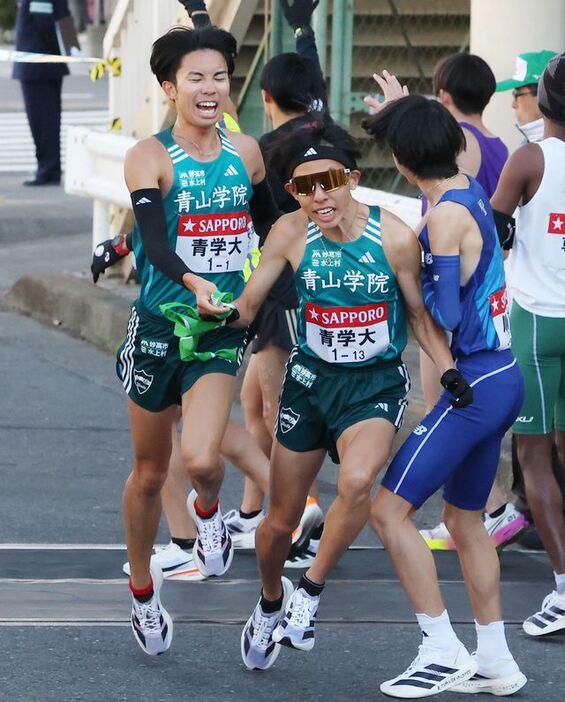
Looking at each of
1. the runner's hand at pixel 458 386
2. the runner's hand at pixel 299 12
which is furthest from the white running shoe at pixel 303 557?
the runner's hand at pixel 299 12

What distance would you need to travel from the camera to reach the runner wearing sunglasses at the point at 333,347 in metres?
4.64

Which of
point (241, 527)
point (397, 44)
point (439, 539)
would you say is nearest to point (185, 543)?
point (241, 527)

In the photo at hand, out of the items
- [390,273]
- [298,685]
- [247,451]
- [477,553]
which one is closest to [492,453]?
[477,553]

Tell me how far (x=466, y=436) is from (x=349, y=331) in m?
0.46

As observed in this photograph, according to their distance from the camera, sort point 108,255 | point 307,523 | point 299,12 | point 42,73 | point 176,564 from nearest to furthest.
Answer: point 108,255 < point 176,564 < point 307,523 < point 299,12 < point 42,73

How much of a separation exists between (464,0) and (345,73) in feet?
8.57

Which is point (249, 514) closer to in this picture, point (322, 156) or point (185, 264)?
point (185, 264)

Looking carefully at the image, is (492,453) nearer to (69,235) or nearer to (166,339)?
(166,339)

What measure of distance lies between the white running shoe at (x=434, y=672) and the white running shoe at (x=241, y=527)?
1833mm

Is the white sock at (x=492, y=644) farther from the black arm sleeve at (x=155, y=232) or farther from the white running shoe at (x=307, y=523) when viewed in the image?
the white running shoe at (x=307, y=523)

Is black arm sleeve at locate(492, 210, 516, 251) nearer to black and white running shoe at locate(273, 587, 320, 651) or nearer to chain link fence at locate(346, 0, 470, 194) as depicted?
black and white running shoe at locate(273, 587, 320, 651)

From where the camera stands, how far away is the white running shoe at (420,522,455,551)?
20.9ft

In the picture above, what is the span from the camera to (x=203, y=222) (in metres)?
5.14

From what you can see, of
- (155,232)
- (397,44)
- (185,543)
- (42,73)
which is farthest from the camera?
(42,73)
